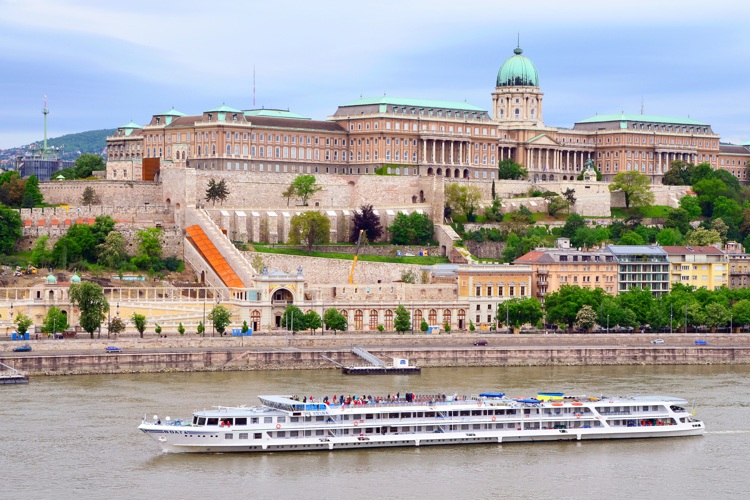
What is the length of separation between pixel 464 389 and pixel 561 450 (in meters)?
12.1

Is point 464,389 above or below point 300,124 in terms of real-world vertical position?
below

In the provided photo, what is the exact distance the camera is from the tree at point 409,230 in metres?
113

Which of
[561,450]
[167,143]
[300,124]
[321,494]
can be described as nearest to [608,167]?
[300,124]

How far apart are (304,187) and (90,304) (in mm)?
31064

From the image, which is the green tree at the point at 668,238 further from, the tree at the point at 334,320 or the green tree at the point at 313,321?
the green tree at the point at 313,321

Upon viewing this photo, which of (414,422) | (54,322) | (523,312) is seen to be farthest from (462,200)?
(414,422)

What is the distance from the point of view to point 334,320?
9212cm

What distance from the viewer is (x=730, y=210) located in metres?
128

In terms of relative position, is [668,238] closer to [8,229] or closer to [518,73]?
[518,73]

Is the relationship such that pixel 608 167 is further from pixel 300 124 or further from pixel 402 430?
pixel 402 430

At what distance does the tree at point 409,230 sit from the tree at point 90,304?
96.9 feet

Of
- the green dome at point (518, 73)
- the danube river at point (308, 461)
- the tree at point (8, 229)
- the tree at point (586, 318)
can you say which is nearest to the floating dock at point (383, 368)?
the danube river at point (308, 461)

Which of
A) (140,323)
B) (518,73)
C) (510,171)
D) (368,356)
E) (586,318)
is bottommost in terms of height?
(368,356)

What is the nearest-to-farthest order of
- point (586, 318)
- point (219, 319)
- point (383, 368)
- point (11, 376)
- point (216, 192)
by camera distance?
point (11, 376)
point (383, 368)
point (219, 319)
point (586, 318)
point (216, 192)
